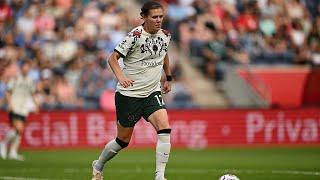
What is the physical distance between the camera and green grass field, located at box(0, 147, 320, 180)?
15.4 m

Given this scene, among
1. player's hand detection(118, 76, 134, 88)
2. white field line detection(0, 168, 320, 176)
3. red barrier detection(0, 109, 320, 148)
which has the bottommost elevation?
red barrier detection(0, 109, 320, 148)

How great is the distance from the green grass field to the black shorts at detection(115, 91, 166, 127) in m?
2.17

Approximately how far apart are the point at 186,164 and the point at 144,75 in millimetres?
6833

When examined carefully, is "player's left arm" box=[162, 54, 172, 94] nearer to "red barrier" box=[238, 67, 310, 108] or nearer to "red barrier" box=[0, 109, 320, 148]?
"red barrier" box=[0, 109, 320, 148]

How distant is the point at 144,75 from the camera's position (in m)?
12.8

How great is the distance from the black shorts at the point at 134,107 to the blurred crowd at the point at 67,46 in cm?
1300

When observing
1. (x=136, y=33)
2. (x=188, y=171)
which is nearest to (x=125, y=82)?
(x=136, y=33)

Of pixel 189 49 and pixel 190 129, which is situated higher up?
pixel 189 49

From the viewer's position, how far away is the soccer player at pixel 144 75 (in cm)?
1250

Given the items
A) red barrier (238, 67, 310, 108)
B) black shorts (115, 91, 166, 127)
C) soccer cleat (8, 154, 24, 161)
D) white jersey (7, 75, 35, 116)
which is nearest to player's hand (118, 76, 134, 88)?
black shorts (115, 91, 166, 127)

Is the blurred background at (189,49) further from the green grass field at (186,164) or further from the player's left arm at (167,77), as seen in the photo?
the player's left arm at (167,77)

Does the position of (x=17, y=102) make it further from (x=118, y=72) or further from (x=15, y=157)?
(x=118, y=72)

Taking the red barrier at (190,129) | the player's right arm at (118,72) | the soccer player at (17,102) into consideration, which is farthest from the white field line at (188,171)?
the red barrier at (190,129)

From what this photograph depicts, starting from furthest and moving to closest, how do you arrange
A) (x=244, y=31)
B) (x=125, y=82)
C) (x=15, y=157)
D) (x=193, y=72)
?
(x=244, y=31) < (x=193, y=72) < (x=15, y=157) < (x=125, y=82)
